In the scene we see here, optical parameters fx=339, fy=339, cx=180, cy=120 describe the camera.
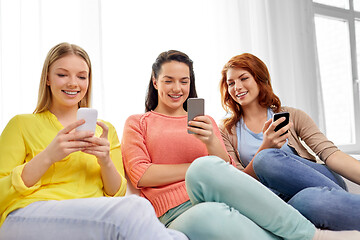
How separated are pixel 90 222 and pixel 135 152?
0.55 metres

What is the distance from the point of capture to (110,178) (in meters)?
1.21

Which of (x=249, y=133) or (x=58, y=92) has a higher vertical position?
(x=58, y=92)

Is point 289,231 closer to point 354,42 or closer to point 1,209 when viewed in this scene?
point 1,209

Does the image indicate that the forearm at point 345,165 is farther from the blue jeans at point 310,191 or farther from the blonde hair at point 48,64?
the blonde hair at point 48,64

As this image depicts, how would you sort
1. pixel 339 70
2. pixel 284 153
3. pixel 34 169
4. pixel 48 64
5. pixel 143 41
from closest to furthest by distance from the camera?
pixel 34 169 → pixel 48 64 → pixel 284 153 → pixel 143 41 → pixel 339 70

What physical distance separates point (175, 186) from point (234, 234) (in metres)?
0.43

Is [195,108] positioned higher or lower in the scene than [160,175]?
higher

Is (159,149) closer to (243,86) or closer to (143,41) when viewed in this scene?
(243,86)

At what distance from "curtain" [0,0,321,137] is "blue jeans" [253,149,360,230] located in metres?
0.96

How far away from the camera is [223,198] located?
1.09m

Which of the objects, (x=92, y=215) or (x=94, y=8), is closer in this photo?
(x=92, y=215)

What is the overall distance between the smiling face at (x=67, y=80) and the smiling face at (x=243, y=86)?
78 centimetres

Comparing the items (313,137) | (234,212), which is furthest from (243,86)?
(234,212)

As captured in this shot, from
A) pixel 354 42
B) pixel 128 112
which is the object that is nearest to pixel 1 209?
pixel 128 112
